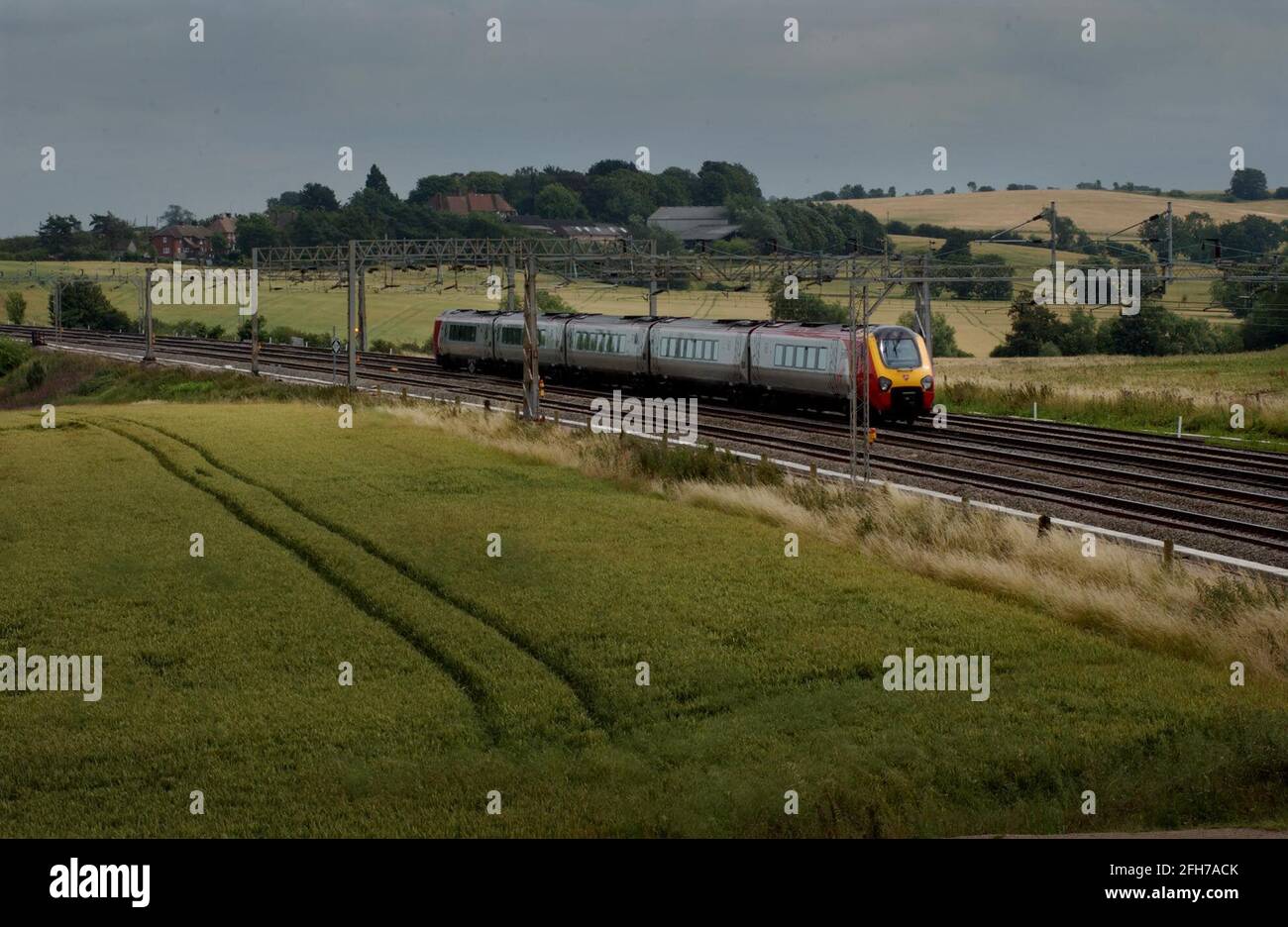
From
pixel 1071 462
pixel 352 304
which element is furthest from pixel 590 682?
pixel 352 304

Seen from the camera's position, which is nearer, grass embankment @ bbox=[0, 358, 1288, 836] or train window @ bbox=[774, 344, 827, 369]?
grass embankment @ bbox=[0, 358, 1288, 836]

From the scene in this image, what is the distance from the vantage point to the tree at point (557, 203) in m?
180

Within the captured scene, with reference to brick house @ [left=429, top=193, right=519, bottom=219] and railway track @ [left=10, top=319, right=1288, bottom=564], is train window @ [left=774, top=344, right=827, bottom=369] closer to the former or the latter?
railway track @ [left=10, top=319, right=1288, bottom=564]

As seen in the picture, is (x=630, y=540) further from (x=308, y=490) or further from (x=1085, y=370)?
(x=1085, y=370)

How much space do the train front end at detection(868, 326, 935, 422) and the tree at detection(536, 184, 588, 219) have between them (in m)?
137

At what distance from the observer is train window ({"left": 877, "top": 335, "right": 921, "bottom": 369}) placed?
Result: 143ft

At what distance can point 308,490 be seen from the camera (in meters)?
33.7

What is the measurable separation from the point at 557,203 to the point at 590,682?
16587 centimetres

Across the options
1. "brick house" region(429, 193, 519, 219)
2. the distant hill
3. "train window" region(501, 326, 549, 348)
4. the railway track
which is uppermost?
"brick house" region(429, 193, 519, 219)

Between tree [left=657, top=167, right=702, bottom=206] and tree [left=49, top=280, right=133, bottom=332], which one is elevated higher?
tree [left=657, top=167, right=702, bottom=206]

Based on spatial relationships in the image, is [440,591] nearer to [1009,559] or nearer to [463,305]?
[1009,559]

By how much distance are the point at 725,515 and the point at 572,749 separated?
14611 millimetres

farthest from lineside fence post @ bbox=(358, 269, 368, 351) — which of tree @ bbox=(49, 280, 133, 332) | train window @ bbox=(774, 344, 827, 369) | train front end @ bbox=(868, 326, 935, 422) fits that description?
tree @ bbox=(49, 280, 133, 332)

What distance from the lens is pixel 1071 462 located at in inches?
1458
